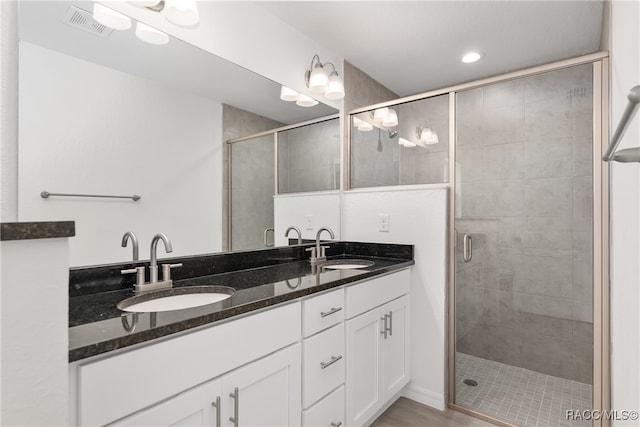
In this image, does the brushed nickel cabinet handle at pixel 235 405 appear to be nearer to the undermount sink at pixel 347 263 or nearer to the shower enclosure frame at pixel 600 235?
the undermount sink at pixel 347 263

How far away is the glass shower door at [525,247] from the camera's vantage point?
1702mm

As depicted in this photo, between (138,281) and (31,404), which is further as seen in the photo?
(138,281)

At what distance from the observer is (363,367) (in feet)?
5.60

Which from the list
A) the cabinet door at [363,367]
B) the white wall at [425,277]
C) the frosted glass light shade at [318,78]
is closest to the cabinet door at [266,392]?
the cabinet door at [363,367]

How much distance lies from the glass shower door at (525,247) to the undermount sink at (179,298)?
4.68 feet

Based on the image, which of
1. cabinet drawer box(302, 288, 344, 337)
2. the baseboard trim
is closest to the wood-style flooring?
the baseboard trim

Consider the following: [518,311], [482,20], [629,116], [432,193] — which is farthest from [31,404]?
[482,20]

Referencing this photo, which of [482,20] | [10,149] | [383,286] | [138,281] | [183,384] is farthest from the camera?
[482,20]

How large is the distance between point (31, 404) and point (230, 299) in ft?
1.86

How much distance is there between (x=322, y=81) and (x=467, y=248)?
137 centimetres

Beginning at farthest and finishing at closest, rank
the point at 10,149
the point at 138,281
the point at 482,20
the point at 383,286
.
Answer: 1. the point at 482,20
2. the point at 383,286
3. the point at 138,281
4. the point at 10,149

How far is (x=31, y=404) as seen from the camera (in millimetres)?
635

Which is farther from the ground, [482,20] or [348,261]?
[482,20]

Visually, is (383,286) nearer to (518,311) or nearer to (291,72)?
(518,311)
